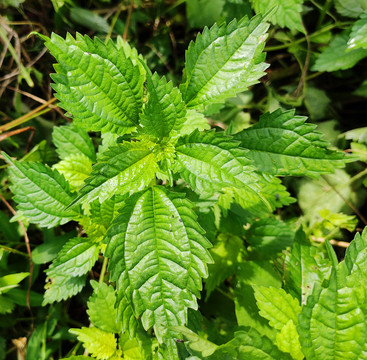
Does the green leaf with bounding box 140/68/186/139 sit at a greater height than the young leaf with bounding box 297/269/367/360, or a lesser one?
greater

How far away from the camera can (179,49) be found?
238 cm

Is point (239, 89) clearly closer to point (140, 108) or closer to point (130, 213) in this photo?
point (140, 108)

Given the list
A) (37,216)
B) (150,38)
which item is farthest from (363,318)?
(150,38)

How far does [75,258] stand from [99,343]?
381mm

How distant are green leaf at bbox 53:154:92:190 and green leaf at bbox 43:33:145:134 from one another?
507 millimetres

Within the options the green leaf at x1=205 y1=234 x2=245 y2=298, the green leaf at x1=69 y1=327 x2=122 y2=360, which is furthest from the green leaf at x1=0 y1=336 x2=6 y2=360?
the green leaf at x1=205 y1=234 x2=245 y2=298

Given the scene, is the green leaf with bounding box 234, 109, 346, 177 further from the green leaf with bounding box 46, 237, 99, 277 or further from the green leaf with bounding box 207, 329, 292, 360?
the green leaf with bounding box 46, 237, 99, 277

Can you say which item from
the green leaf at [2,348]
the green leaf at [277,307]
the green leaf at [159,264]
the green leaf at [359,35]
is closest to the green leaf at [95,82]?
the green leaf at [159,264]

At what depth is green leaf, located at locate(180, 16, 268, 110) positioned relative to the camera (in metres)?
1.20

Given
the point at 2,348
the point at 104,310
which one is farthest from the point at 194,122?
the point at 2,348

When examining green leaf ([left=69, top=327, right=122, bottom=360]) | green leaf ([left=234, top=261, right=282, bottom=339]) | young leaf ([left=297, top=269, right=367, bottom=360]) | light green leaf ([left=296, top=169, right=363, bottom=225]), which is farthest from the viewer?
light green leaf ([left=296, top=169, right=363, bottom=225])

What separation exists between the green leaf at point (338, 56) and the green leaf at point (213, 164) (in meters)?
1.15

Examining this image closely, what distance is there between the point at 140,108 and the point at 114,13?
4.48 ft

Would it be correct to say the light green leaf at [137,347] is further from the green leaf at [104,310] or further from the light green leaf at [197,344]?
the light green leaf at [197,344]
